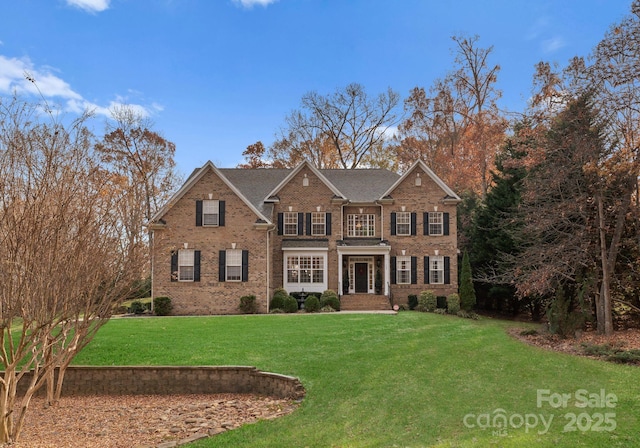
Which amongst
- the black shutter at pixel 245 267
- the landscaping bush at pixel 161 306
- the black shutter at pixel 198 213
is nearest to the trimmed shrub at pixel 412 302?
the black shutter at pixel 245 267

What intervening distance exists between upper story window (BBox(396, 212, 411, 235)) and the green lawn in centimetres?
959

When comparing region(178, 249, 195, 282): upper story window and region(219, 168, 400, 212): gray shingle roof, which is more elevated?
region(219, 168, 400, 212): gray shingle roof

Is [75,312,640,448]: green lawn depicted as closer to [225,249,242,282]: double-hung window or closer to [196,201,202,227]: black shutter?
[225,249,242,282]: double-hung window

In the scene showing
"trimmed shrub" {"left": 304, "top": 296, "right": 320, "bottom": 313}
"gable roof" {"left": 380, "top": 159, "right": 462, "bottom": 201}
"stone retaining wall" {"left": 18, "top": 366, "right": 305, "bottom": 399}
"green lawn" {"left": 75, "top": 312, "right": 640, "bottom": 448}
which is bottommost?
"stone retaining wall" {"left": 18, "top": 366, "right": 305, "bottom": 399}

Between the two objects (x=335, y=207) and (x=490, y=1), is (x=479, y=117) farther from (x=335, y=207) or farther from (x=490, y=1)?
(x=490, y=1)

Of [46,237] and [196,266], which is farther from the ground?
[46,237]

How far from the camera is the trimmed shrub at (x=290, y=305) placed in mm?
24484

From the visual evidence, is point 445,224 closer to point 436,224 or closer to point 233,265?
point 436,224

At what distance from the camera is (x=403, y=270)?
1060 inches

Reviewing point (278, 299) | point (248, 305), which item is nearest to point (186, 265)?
point (248, 305)

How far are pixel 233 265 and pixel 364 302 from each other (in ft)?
23.0

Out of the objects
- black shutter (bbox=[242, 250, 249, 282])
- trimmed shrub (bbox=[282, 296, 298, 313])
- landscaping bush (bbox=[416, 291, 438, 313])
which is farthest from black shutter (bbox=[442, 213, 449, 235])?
black shutter (bbox=[242, 250, 249, 282])

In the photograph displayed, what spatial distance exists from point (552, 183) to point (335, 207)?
516 inches

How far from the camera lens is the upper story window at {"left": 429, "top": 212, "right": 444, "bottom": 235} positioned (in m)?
27.1
